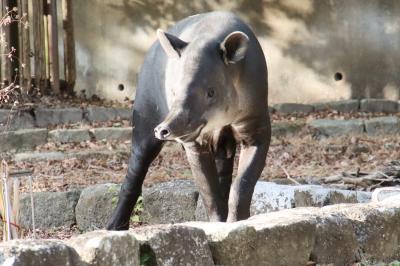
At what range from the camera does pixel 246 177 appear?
607 cm

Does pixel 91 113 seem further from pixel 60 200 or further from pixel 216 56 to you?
pixel 216 56

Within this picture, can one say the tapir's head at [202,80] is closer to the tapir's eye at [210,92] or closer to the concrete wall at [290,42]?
the tapir's eye at [210,92]

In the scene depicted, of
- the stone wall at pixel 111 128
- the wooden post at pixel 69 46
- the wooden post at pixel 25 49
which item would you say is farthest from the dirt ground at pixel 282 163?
the wooden post at pixel 69 46

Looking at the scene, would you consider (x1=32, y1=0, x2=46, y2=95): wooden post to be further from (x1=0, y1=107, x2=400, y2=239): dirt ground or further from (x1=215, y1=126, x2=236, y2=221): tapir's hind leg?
(x1=215, y1=126, x2=236, y2=221): tapir's hind leg

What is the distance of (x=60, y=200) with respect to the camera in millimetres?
8141

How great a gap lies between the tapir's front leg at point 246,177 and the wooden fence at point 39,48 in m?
7.13

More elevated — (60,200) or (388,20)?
(388,20)

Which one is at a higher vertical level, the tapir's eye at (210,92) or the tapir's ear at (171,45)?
the tapir's ear at (171,45)

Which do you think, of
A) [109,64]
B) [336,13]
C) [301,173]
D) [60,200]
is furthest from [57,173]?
[336,13]

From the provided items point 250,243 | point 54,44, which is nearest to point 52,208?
point 250,243

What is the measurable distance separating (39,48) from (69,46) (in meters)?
0.89

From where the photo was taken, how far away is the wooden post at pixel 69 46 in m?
14.2

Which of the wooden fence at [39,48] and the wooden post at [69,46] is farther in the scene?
the wooden post at [69,46]

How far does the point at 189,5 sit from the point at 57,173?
220 inches
